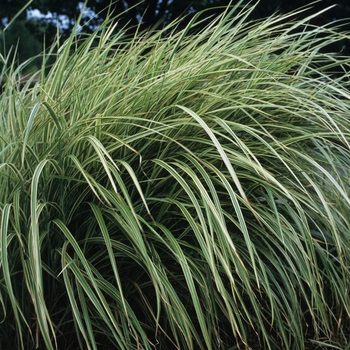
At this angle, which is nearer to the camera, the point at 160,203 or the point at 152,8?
the point at 160,203

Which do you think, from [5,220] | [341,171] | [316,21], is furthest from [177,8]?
[5,220]

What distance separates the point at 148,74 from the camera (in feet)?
7.00

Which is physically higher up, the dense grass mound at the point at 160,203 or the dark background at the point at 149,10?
the dark background at the point at 149,10

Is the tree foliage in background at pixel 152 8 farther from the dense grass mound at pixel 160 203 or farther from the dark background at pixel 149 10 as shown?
the dense grass mound at pixel 160 203

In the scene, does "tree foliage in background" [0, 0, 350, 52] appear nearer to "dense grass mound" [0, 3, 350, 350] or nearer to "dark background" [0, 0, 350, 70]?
"dark background" [0, 0, 350, 70]

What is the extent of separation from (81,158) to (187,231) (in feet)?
1.59

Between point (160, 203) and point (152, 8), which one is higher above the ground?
point (152, 8)

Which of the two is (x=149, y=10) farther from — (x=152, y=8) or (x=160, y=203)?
(x=160, y=203)

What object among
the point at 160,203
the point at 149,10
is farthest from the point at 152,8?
the point at 160,203

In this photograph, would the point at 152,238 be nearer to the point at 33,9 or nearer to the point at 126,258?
the point at 126,258

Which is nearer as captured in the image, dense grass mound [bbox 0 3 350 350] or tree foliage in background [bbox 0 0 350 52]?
dense grass mound [bbox 0 3 350 350]

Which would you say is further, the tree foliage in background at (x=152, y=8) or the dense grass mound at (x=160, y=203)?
the tree foliage in background at (x=152, y=8)

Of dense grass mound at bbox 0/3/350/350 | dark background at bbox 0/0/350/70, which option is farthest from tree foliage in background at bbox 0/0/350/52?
dense grass mound at bbox 0/3/350/350

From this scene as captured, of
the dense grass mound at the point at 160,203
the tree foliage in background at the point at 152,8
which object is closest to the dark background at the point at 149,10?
the tree foliage in background at the point at 152,8
